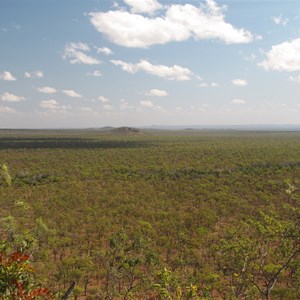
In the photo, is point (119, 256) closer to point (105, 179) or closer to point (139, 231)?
point (139, 231)

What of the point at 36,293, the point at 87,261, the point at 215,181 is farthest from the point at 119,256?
the point at 215,181

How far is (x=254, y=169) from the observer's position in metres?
33.2

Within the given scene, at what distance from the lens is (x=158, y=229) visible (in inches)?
630

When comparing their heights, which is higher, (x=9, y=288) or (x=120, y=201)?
(x=9, y=288)

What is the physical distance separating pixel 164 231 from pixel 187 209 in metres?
4.28

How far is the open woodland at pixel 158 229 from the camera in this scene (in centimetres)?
725

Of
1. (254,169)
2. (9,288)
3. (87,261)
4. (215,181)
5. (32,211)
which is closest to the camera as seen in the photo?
(9,288)

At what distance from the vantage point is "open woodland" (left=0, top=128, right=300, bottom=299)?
7246 mm

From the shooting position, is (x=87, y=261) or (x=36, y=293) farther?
(x=87, y=261)

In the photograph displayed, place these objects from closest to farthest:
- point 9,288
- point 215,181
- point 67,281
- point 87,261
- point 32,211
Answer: point 9,288
point 67,281
point 87,261
point 32,211
point 215,181

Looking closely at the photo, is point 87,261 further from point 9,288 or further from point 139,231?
point 9,288

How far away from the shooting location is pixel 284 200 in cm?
2139

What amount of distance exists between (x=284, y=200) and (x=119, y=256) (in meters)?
14.2

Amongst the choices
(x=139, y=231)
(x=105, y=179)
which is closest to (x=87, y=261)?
(x=139, y=231)
